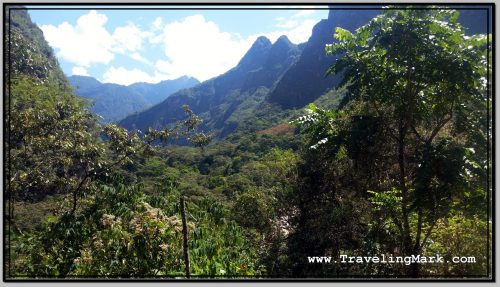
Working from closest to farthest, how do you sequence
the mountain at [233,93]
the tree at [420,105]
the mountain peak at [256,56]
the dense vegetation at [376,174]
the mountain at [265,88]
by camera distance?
1. the tree at [420,105]
2. the dense vegetation at [376,174]
3. the mountain at [265,88]
4. the mountain at [233,93]
5. the mountain peak at [256,56]

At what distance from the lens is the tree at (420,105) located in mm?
5293

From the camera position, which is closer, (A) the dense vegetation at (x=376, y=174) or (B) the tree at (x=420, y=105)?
(B) the tree at (x=420, y=105)

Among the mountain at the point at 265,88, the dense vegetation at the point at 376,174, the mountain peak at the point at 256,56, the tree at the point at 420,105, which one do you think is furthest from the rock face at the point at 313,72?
the tree at the point at 420,105

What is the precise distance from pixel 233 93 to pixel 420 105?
6009 inches

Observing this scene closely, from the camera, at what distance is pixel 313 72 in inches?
3804

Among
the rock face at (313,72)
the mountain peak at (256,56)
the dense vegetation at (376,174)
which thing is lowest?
the dense vegetation at (376,174)

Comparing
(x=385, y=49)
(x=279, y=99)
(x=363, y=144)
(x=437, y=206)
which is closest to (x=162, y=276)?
(x=363, y=144)

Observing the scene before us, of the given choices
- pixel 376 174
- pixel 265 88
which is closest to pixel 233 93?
pixel 265 88

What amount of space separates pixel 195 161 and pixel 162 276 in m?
48.0

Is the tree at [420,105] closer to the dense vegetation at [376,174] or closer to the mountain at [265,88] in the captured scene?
the dense vegetation at [376,174]

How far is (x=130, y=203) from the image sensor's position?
812 centimetres

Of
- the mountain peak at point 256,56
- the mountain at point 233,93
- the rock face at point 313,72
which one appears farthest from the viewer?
the mountain peak at point 256,56

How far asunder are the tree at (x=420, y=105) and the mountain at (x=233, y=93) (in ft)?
328

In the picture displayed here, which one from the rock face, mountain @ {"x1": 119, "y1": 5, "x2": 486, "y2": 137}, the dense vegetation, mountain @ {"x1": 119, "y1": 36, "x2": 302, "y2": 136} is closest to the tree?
the dense vegetation
